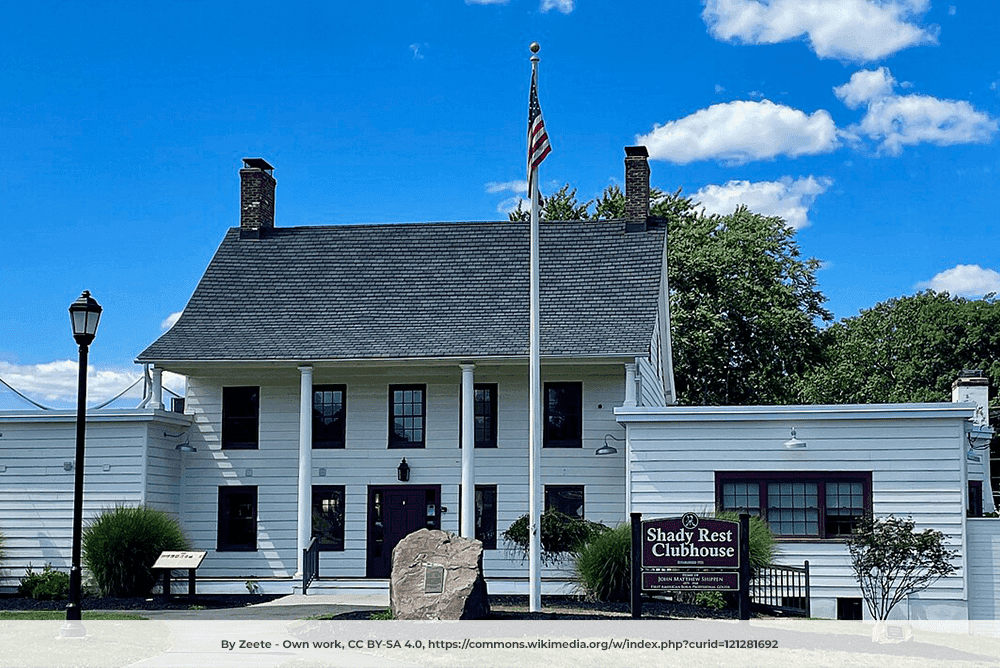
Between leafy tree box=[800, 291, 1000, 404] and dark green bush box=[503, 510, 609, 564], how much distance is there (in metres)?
32.0

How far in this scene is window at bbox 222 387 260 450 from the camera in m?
28.0

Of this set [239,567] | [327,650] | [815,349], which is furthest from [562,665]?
[815,349]

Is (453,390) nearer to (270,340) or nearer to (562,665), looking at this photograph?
(270,340)

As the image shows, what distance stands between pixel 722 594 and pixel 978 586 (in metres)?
5.97

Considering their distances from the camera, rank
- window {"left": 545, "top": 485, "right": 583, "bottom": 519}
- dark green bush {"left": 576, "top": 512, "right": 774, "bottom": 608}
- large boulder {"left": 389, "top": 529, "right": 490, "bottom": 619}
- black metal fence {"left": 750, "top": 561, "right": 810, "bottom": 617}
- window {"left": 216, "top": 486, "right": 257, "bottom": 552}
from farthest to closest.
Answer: window {"left": 216, "top": 486, "right": 257, "bottom": 552}
window {"left": 545, "top": 485, "right": 583, "bottom": 519}
black metal fence {"left": 750, "top": 561, "right": 810, "bottom": 617}
dark green bush {"left": 576, "top": 512, "right": 774, "bottom": 608}
large boulder {"left": 389, "top": 529, "right": 490, "bottom": 619}

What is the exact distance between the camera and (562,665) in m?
14.1

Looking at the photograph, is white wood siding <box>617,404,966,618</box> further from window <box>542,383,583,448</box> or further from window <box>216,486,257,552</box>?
window <box>216,486,257,552</box>

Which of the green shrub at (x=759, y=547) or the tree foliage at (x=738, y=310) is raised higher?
the tree foliage at (x=738, y=310)

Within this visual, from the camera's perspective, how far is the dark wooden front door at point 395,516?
27.2 metres

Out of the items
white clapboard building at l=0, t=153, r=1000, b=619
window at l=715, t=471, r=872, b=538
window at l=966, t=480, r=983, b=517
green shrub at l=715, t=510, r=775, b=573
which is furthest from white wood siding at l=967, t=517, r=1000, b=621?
window at l=966, t=480, r=983, b=517

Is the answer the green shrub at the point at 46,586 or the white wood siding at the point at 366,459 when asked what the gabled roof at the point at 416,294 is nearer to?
the white wood siding at the point at 366,459

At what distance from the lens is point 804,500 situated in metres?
23.5

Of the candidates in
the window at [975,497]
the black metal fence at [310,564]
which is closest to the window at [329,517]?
the black metal fence at [310,564]

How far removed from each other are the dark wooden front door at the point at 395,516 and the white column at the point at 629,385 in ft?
16.7
